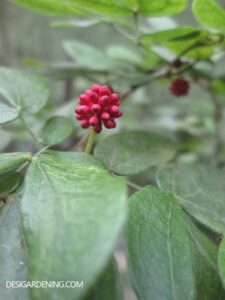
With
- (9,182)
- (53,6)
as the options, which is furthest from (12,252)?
(53,6)

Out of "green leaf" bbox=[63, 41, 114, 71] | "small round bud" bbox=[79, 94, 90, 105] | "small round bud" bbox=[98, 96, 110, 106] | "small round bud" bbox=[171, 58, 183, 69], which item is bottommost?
"small round bud" bbox=[98, 96, 110, 106]

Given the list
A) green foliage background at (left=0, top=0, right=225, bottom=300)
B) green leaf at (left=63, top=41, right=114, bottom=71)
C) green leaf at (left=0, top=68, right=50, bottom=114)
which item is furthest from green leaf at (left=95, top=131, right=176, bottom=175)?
green leaf at (left=63, top=41, right=114, bottom=71)

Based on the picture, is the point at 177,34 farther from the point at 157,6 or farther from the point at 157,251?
the point at 157,251

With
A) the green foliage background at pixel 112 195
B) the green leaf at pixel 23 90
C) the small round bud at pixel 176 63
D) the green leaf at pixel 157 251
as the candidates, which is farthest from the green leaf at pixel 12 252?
the small round bud at pixel 176 63

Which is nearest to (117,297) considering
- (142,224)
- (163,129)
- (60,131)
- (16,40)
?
(142,224)

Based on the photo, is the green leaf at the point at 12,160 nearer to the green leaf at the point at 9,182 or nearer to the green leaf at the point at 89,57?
the green leaf at the point at 9,182

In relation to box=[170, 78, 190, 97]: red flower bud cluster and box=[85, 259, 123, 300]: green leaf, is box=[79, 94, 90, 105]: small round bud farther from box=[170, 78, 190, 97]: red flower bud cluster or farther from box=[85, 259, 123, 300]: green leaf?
box=[170, 78, 190, 97]: red flower bud cluster

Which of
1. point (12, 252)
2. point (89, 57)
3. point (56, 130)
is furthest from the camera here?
point (89, 57)
